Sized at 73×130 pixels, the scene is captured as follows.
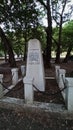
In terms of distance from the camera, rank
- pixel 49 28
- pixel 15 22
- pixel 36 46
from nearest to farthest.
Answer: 1. pixel 36 46
2. pixel 15 22
3. pixel 49 28

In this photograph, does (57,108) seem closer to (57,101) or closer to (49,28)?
(57,101)

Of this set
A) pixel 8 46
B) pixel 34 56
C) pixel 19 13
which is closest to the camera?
pixel 34 56

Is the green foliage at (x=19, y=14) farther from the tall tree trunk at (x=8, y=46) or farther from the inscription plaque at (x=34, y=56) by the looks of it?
the inscription plaque at (x=34, y=56)

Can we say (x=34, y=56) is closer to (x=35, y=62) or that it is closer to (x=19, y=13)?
(x=35, y=62)

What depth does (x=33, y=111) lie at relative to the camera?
4992mm

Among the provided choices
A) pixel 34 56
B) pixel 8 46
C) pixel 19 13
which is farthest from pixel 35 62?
pixel 8 46

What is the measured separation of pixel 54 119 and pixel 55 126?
0.34m

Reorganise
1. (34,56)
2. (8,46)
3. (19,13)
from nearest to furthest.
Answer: (34,56), (19,13), (8,46)

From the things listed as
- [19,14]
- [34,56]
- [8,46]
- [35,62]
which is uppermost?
[19,14]

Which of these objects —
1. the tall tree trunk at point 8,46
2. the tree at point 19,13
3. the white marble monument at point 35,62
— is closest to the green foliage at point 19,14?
the tree at point 19,13

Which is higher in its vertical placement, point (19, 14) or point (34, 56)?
point (19, 14)

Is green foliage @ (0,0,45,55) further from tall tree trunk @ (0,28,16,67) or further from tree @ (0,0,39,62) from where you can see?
tall tree trunk @ (0,28,16,67)

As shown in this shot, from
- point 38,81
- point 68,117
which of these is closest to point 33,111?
point 68,117

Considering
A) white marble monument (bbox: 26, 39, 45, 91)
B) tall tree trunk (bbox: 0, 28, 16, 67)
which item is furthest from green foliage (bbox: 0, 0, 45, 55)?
white marble monument (bbox: 26, 39, 45, 91)
